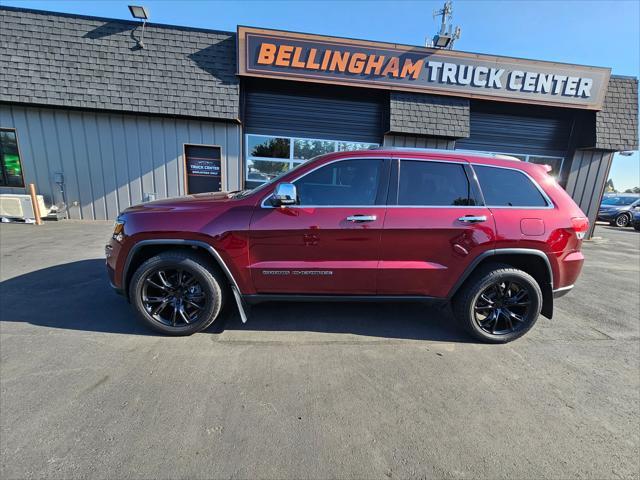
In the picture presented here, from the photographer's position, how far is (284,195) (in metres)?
2.58

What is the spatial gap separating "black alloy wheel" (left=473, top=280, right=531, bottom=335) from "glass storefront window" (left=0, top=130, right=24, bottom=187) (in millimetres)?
11523

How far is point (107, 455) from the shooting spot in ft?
5.43

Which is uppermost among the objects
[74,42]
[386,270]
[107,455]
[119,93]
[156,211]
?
[74,42]

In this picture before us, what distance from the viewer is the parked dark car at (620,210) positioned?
15.0 metres

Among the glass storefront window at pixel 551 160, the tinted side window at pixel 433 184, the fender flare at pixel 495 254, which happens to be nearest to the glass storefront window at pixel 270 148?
the tinted side window at pixel 433 184

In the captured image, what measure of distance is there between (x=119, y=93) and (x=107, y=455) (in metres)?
8.62

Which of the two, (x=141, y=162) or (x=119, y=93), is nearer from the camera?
(x=119, y=93)

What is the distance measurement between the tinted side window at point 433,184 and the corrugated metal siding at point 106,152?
Result: 6.54 m

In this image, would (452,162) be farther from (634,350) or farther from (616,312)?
(616,312)

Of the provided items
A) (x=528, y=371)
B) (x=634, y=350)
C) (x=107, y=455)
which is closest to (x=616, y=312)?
(x=634, y=350)

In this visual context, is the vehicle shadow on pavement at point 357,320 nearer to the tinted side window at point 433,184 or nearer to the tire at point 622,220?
the tinted side window at point 433,184

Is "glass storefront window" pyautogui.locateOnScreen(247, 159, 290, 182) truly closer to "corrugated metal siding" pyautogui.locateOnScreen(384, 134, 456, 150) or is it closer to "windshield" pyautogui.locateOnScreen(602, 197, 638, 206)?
"corrugated metal siding" pyautogui.locateOnScreen(384, 134, 456, 150)

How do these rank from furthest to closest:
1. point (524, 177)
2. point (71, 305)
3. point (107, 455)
→ point (71, 305)
point (524, 177)
point (107, 455)

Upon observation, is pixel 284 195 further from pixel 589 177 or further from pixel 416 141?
pixel 589 177
